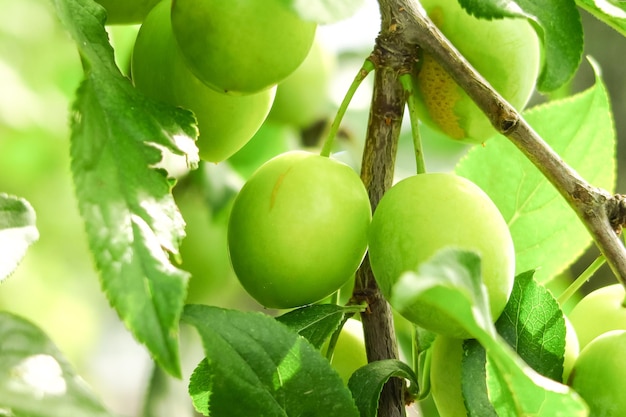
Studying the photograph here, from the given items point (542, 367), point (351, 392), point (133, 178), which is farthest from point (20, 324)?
point (542, 367)

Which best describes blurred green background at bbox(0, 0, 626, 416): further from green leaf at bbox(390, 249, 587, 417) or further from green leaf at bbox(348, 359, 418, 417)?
green leaf at bbox(390, 249, 587, 417)

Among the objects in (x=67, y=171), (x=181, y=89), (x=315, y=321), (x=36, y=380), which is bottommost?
(x=36, y=380)

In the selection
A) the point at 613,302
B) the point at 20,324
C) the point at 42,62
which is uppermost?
the point at 42,62

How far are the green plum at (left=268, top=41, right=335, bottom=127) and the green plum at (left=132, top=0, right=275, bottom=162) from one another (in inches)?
11.6

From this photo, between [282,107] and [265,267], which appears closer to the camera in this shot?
[265,267]

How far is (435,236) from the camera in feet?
1.47

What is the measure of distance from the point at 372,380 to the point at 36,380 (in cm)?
19

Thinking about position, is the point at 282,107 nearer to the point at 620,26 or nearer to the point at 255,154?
the point at 255,154

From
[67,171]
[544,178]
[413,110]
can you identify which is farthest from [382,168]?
[67,171]

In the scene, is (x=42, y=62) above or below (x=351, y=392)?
above

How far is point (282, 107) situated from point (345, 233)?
382 mm

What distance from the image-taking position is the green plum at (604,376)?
0.47 meters

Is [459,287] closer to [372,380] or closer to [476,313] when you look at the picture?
[476,313]

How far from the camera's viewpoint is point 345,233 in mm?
475
